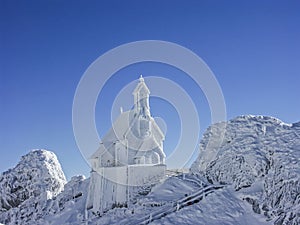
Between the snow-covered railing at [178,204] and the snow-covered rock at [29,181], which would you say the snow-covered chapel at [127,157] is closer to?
the snow-covered railing at [178,204]

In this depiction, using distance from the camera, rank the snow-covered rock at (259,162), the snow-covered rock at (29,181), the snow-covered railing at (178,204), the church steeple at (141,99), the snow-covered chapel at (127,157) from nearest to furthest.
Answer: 1. the snow-covered rock at (259,162)
2. the snow-covered railing at (178,204)
3. the snow-covered chapel at (127,157)
4. the church steeple at (141,99)
5. the snow-covered rock at (29,181)

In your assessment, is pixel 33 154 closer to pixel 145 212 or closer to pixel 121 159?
pixel 121 159

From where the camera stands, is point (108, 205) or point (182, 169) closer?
point (108, 205)

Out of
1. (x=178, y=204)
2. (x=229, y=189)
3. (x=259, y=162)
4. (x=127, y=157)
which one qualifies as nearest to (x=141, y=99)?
(x=127, y=157)

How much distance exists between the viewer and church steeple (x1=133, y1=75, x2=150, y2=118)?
44.8m

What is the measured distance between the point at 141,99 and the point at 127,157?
7.89 meters

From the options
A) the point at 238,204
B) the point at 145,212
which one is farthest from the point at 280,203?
the point at 145,212

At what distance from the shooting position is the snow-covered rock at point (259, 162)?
83.4ft

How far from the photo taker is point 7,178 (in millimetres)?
63375

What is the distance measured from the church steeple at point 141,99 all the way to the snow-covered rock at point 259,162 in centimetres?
839

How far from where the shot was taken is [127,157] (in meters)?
41.0

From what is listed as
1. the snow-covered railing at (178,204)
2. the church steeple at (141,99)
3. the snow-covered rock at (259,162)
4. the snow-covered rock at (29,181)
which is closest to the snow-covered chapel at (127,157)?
the church steeple at (141,99)

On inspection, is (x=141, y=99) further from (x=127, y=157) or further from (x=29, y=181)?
(x=29, y=181)

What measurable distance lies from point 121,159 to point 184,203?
12835 millimetres
